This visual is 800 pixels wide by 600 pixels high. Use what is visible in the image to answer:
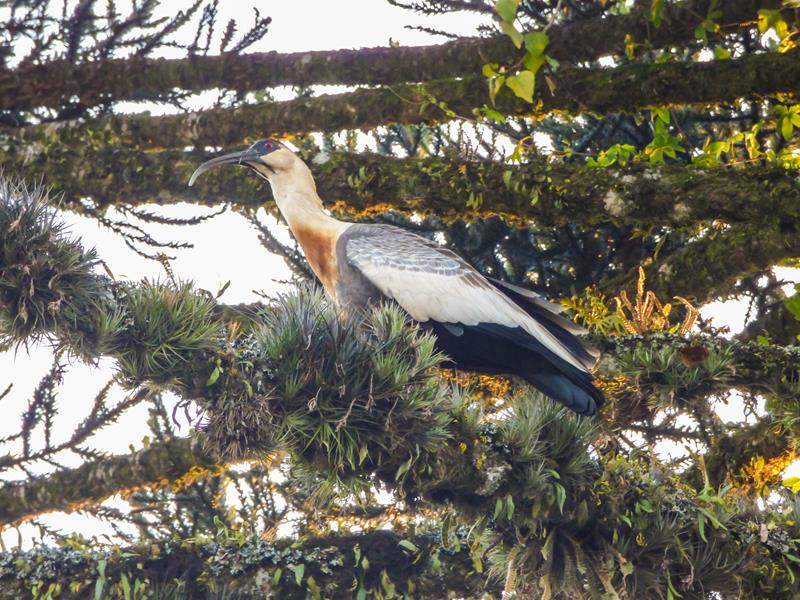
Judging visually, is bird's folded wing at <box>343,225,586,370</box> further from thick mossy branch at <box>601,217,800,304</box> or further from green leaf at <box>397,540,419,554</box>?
thick mossy branch at <box>601,217,800,304</box>

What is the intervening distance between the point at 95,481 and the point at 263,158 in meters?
1.91

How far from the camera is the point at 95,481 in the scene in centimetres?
577

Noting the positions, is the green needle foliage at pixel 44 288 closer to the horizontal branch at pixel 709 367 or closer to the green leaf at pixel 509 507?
the green leaf at pixel 509 507

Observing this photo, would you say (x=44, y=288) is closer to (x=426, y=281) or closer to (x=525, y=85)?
(x=525, y=85)

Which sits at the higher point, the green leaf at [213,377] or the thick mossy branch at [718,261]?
the green leaf at [213,377]

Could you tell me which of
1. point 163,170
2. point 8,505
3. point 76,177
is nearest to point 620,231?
point 163,170

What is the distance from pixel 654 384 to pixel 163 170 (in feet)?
9.80

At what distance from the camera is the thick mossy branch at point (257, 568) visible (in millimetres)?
4617

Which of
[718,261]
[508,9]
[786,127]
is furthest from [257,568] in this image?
[786,127]

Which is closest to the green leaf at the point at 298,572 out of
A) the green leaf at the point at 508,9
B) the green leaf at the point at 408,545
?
the green leaf at the point at 408,545

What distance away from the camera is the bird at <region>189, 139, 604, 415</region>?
5.08 meters

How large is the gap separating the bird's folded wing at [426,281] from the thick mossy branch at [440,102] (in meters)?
0.89

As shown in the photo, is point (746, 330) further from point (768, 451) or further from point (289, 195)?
point (289, 195)

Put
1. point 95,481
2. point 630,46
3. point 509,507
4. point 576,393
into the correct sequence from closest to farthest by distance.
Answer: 1. point 509,507
2. point 576,393
3. point 95,481
4. point 630,46
